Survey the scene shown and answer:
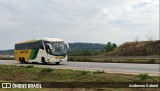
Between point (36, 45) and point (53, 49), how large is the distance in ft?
11.0

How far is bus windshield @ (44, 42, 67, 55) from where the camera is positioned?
124 feet

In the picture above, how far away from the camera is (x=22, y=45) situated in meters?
46.0

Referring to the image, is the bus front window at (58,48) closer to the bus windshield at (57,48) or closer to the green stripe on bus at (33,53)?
the bus windshield at (57,48)

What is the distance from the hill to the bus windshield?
2118 cm

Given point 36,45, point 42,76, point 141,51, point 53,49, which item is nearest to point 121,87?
point 42,76

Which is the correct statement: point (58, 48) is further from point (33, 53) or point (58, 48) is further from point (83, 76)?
point (83, 76)

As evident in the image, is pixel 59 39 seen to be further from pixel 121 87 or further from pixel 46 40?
pixel 121 87

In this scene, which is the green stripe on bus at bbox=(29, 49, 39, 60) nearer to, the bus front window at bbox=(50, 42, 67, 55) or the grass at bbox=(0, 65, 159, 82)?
the bus front window at bbox=(50, 42, 67, 55)

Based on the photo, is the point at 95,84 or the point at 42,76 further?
the point at 42,76

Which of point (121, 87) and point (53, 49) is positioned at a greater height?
point (53, 49)

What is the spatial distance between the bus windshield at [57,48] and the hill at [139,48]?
21.2m

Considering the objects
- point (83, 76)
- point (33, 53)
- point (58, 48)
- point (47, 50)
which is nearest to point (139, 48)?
point (33, 53)

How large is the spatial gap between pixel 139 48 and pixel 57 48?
24284mm

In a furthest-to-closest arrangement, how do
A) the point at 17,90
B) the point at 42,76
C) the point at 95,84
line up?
the point at 42,76 < the point at 95,84 < the point at 17,90
